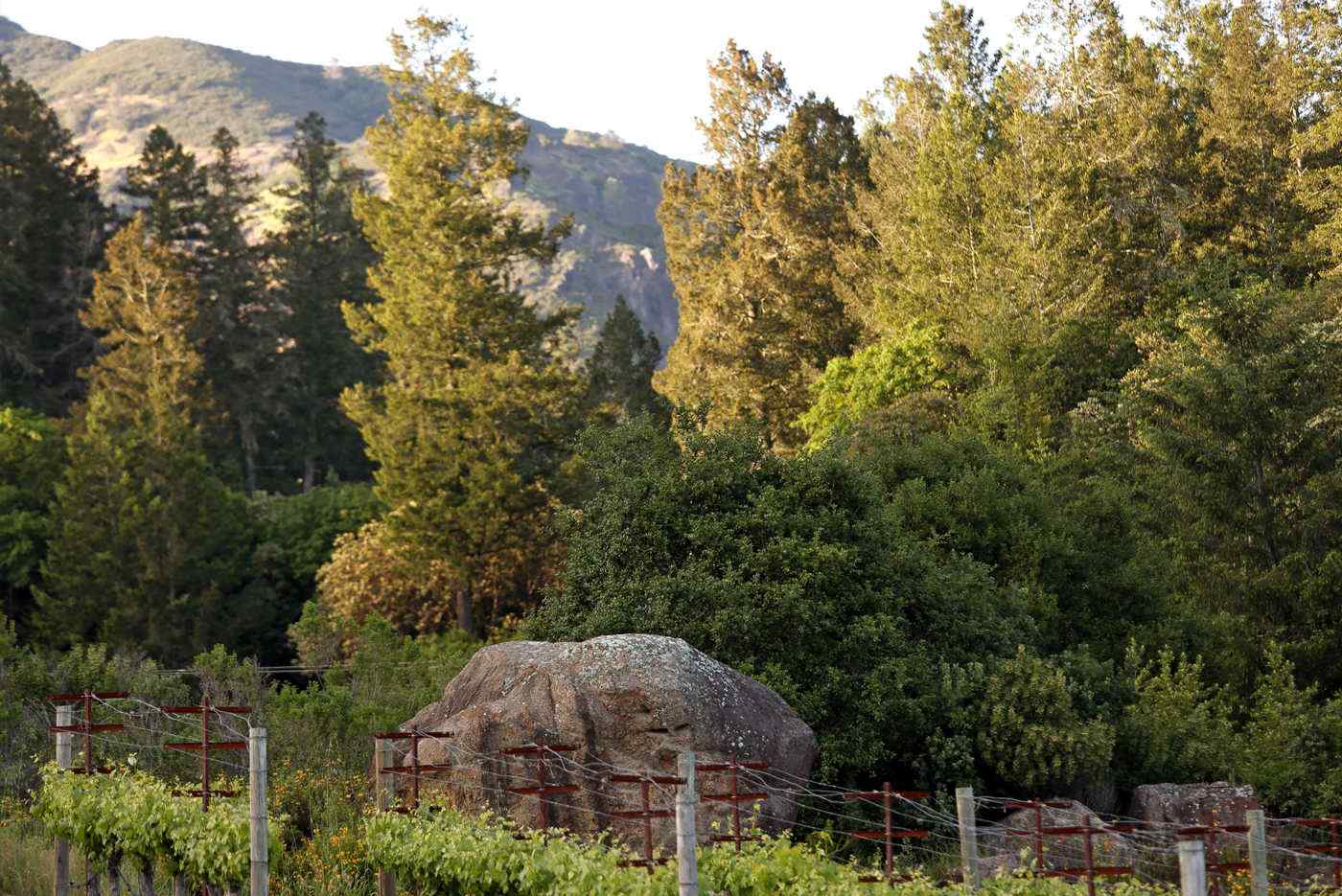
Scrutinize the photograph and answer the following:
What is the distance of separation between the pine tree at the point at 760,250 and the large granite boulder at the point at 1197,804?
24.0m

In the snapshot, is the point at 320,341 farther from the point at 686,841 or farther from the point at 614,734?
the point at 686,841

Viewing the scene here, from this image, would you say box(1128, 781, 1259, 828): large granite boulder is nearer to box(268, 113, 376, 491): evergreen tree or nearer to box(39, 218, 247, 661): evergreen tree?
box(39, 218, 247, 661): evergreen tree

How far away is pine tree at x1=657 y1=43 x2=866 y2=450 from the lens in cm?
4381

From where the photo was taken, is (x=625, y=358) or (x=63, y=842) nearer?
(x=63, y=842)

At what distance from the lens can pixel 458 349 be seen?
39250 mm

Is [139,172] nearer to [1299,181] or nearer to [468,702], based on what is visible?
[1299,181]

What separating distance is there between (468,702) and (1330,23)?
35.4 meters

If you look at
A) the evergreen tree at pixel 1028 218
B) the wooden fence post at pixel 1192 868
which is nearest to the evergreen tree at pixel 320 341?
the evergreen tree at pixel 1028 218

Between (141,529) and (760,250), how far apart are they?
19.4 meters

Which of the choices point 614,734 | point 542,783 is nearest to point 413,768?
point 542,783

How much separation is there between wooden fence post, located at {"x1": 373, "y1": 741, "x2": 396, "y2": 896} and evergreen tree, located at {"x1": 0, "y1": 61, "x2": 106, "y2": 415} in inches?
1629

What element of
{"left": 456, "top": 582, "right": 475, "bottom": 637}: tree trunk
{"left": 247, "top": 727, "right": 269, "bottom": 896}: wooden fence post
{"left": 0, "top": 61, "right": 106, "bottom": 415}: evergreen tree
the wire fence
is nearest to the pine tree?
{"left": 456, "top": 582, "right": 475, "bottom": 637}: tree trunk

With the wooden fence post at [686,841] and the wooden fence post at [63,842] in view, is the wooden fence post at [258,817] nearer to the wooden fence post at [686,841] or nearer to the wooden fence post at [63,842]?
the wooden fence post at [63,842]

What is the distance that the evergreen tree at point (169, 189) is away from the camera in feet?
173
